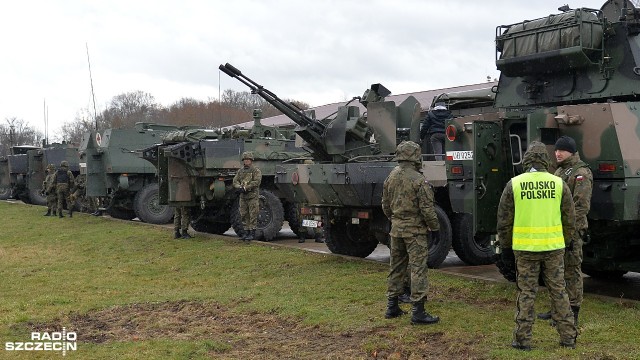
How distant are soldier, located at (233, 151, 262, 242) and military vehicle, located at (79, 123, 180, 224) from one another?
20.5ft

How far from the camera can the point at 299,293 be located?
8617 mm

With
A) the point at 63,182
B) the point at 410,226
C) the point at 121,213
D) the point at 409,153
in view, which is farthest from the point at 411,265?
the point at 63,182

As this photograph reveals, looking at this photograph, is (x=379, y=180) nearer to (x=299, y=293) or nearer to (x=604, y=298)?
(x=299, y=293)

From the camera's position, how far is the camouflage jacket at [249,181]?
1346 cm

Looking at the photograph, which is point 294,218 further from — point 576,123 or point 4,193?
point 4,193

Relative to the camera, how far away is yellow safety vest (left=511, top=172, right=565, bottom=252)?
5551 millimetres

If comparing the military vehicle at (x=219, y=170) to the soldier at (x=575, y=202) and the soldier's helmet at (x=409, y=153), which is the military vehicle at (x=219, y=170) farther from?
the soldier at (x=575, y=202)

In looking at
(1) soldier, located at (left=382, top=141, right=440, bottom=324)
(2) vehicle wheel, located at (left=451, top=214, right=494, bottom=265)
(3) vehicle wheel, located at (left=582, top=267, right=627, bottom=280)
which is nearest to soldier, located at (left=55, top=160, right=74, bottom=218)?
(2) vehicle wheel, located at (left=451, top=214, right=494, bottom=265)

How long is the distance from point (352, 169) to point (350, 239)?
179cm

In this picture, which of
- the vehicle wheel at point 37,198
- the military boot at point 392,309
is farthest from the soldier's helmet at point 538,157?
the vehicle wheel at point 37,198

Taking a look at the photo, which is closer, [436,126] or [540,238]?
[540,238]

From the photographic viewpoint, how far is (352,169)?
10305mm

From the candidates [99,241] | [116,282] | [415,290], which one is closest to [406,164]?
[415,290]

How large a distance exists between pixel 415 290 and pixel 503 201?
4.37ft
